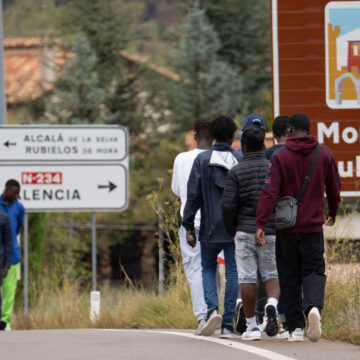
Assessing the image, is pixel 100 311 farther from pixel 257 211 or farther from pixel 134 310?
pixel 257 211

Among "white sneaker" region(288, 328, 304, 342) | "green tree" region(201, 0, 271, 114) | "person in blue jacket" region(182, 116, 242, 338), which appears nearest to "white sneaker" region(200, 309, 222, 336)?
"person in blue jacket" region(182, 116, 242, 338)

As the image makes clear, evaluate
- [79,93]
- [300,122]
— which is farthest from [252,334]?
[79,93]

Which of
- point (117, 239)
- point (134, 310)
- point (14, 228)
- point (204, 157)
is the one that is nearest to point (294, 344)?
point (204, 157)

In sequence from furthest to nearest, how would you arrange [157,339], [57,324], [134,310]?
1. [57,324]
2. [134,310]
3. [157,339]

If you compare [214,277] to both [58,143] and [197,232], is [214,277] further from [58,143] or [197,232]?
[58,143]

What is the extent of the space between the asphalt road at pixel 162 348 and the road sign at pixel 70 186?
602cm

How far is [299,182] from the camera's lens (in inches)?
342

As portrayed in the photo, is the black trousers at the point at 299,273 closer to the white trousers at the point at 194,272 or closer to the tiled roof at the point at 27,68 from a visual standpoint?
the white trousers at the point at 194,272

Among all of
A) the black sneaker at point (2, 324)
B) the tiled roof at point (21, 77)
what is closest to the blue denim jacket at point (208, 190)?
the black sneaker at point (2, 324)

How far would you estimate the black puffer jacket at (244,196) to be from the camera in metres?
8.95

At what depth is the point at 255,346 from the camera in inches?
337

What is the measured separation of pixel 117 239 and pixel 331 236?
21631mm

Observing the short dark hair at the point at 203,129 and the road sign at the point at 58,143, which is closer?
the short dark hair at the point at 203,129

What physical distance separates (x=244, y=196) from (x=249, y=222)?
204 millimetres
